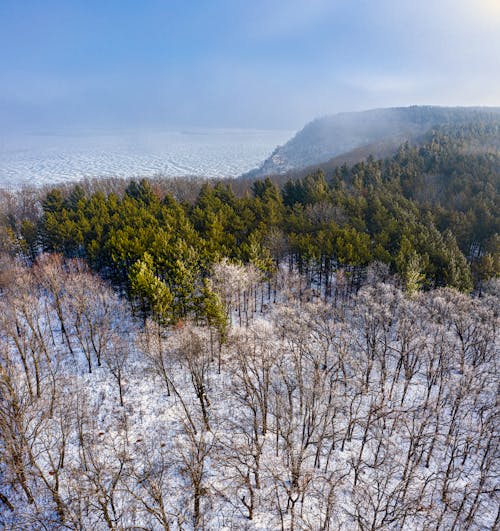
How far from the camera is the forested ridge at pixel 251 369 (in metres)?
23.9

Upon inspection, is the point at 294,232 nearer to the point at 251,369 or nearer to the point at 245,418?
the point at 245,418

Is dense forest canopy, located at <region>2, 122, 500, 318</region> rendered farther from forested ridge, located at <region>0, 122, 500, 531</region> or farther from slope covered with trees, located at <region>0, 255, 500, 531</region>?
slope covered with trees, located at <region>0, 255, 500, 531</region>

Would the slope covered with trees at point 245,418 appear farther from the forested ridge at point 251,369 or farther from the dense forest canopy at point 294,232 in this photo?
the dense forest canopy at point 294,232

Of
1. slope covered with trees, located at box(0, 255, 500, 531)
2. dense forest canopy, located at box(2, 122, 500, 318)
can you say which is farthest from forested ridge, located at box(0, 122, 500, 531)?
dense forest canopy, located at box(2, 122, 500, 318)

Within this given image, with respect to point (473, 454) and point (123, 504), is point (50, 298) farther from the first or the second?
point (473, 454)

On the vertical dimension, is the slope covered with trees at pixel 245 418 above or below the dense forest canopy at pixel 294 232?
below

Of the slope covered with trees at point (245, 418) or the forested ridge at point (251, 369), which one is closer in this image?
the slope covered with trees at point (245, 418)

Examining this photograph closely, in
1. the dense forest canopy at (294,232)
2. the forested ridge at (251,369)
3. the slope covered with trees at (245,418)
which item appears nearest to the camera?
the slope covered with trees at (245,418)

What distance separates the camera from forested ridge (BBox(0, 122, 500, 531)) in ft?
78.3

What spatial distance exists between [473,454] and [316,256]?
2951cm

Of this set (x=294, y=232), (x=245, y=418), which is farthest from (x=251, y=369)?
(x=294, y=232)

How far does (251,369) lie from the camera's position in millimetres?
27328

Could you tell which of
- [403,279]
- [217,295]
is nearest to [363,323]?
[403,279]

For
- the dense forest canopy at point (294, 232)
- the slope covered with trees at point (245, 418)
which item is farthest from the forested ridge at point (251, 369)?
the dense forest canopy at point (294, 232)
